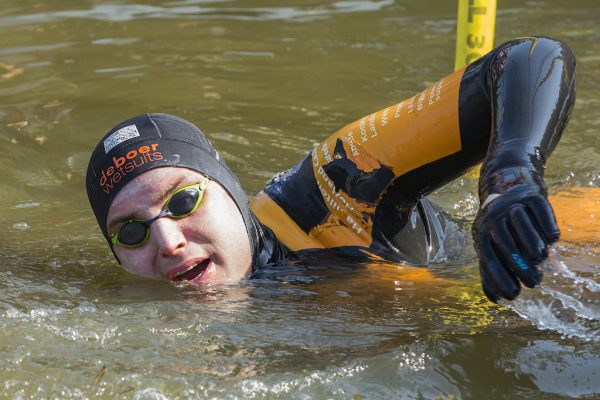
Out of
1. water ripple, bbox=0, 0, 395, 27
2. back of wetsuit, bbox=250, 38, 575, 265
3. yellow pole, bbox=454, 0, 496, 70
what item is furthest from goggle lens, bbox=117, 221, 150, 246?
water ripple, bbox=0, 0, 395, 27

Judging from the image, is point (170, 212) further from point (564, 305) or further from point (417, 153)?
point (564, 305)

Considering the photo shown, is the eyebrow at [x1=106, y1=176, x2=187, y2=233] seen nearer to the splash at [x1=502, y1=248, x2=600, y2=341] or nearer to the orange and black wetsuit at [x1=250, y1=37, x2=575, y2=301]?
the orange and black wetsuit at [x1=250, y1=37, x2=575, y2=301]

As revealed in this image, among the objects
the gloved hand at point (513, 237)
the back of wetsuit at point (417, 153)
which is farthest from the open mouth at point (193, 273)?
the gloved hand at point (513, 237)

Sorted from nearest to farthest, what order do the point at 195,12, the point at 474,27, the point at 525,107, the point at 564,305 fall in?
1. the point at 525,107
2. the point at 564,305
3. the point at 474,27
4. the point at 195,12

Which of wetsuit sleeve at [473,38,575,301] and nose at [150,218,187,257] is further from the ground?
wetsuit sleeve at [473,38,575,301]

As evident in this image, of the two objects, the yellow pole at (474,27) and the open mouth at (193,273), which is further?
the yellow pole at (474,27)

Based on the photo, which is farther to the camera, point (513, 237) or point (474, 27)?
point (474, 27)

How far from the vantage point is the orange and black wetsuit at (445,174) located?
91.0 inches

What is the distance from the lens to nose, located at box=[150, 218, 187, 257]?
3.33m

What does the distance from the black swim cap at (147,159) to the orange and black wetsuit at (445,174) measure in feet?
0.74

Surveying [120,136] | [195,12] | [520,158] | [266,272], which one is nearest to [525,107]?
[520,158]

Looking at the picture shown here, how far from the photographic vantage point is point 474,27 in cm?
472

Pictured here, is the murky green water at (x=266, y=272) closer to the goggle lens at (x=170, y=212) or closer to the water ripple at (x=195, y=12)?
the water ripple at (x=195, y=12)

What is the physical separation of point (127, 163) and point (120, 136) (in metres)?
0.19
